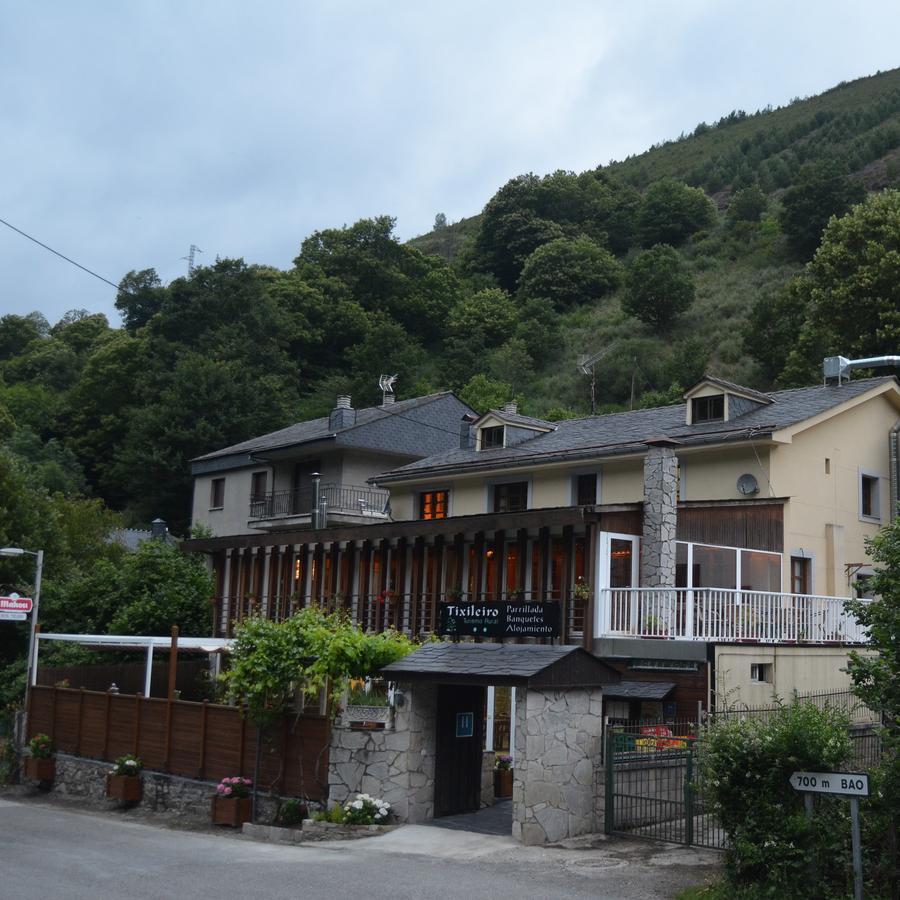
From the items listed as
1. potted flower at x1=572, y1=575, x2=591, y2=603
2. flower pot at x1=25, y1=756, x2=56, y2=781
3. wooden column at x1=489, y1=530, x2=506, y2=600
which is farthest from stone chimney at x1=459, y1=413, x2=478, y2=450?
flower pot at x1=25, y1=756, x2=56, y2=781

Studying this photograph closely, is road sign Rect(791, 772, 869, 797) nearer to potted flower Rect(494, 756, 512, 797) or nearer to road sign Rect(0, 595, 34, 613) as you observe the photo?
potted flower Rect(494, 756, 512, 797)

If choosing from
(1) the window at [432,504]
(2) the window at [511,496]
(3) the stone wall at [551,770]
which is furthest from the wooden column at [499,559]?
(3) the stone wall at [551,770]

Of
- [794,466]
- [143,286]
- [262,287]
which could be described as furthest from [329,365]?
[794,466]

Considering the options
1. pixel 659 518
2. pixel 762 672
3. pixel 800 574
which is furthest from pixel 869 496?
pixel 762 672

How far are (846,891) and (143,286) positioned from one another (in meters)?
74.6

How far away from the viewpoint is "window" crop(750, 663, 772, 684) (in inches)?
798

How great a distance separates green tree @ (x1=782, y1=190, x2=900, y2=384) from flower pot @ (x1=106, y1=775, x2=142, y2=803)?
102 ft

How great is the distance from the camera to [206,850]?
15234 mm

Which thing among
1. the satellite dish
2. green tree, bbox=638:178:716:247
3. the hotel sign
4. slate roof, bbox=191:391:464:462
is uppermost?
green tree, bbox=638:178:716:247

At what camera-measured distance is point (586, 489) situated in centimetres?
2950

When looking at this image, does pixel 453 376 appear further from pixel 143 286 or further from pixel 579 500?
pixel 579 500

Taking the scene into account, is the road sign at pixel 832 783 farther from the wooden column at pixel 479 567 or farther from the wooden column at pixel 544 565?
the wooden column at pixel 479 567

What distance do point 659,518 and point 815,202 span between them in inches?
2165

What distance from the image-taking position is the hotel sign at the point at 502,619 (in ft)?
57.3
